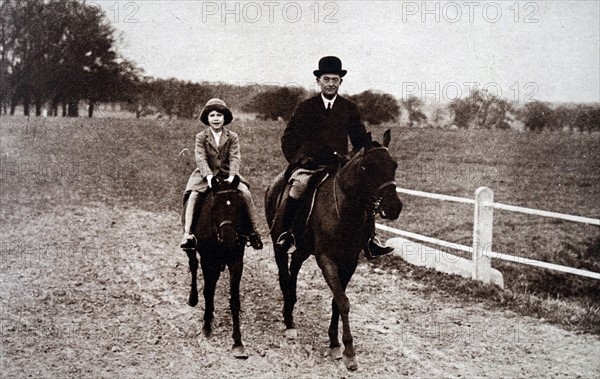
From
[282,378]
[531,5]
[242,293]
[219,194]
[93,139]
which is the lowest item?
[282,378]

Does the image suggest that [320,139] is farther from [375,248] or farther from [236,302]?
[236,302]

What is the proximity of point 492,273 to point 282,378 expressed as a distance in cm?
354

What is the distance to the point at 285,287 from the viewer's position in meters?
4.41

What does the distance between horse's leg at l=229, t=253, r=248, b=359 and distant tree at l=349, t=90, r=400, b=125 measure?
155 cm

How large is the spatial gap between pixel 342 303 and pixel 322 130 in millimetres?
1335

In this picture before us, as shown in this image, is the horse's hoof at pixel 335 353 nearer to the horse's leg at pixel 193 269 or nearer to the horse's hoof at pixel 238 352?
the horse's hoof at pixel 238 352

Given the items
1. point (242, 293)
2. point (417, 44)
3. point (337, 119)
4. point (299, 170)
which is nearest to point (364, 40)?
point (417, 44)

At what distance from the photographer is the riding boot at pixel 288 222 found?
4246 millimetres

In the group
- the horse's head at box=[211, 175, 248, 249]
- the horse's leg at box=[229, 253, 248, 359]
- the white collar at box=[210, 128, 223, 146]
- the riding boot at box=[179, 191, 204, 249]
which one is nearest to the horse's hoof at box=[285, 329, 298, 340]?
the horse's leg at box=[229, 253, 248, 359]

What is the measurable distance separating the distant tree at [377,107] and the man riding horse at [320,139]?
0.22 meters

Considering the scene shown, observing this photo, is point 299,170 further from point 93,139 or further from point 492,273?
point 492,273

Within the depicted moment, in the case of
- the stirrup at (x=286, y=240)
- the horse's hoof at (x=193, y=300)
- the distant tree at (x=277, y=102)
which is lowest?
the horse's hoof at (x=193, y=300)

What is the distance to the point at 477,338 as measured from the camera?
187 inches

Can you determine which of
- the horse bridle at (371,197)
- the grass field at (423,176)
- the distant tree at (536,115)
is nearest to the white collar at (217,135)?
the grass field at (423,176)
